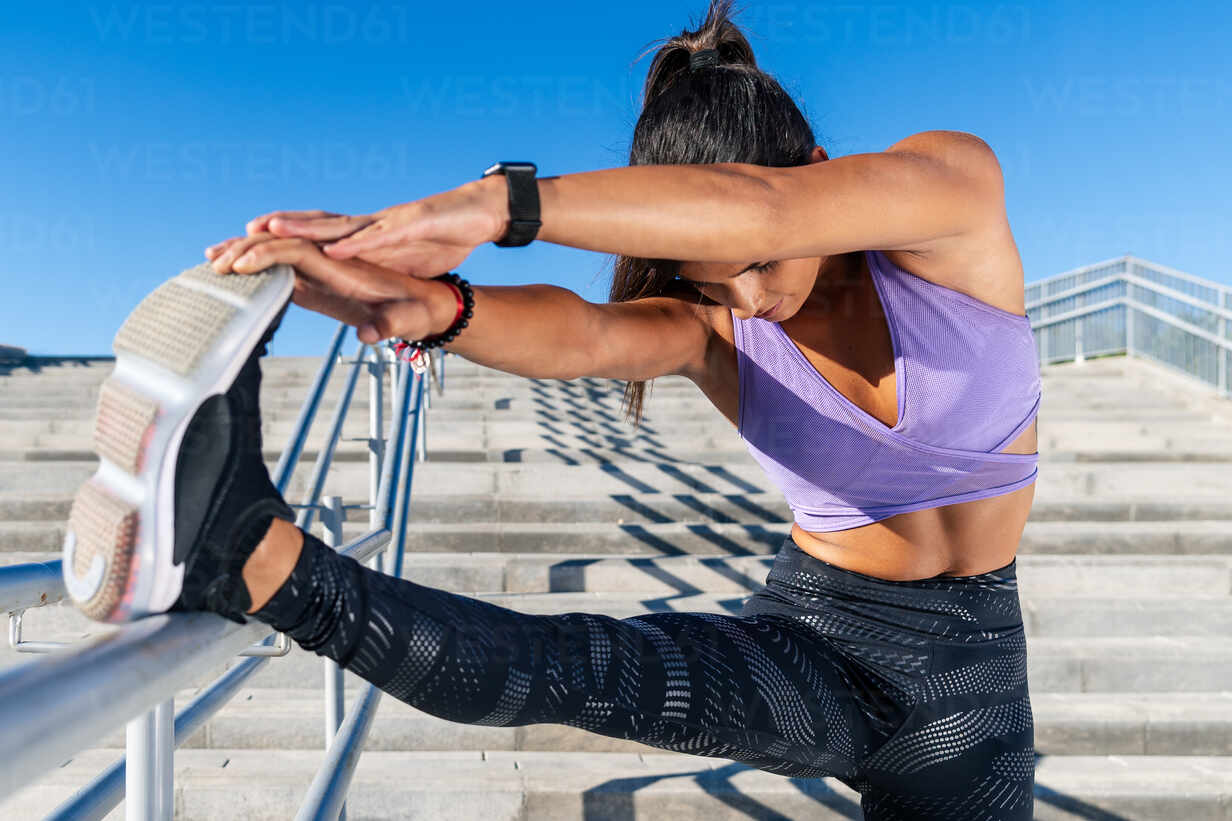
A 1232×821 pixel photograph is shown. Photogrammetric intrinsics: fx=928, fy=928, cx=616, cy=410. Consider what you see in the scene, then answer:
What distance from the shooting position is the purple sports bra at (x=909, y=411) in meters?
1.49

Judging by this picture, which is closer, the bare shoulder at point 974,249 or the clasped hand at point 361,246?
the clasped hand at point 361,246

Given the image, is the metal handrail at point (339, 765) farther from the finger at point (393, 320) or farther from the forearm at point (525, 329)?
the finger at point (393, 320)

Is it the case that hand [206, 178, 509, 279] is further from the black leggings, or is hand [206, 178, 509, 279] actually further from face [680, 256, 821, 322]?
face [680, 256, 821, 322]

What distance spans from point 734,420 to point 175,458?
45.2 inches

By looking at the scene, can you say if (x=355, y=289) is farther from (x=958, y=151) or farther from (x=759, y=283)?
(x=958, y=151)

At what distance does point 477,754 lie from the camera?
9.88 feet

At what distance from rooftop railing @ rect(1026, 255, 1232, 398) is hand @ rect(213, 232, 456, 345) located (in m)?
7.15

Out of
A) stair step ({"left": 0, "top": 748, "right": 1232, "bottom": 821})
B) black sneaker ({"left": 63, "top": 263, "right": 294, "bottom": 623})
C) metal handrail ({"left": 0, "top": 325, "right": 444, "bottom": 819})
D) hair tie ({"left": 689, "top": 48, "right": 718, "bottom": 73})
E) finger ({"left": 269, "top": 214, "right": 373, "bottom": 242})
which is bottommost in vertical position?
stair step ({"left": 0, "top": 748, "right": 1232, "bottom": 821})

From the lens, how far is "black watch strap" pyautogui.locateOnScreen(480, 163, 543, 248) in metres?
0.99

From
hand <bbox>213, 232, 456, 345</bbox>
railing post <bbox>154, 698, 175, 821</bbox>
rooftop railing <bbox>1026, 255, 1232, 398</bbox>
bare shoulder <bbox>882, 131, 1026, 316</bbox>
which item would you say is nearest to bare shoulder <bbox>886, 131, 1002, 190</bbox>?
bare shoulder <bbox>882, 131, 1026, 316</bbox>

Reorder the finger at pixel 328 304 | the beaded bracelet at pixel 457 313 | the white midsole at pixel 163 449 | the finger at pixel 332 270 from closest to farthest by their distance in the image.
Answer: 1. the white midsole at pixel 163 449
2. the finger at pixel 332 270
3. the finger at pixel 328 304
4. the beaded bracelet at pixel 457 313

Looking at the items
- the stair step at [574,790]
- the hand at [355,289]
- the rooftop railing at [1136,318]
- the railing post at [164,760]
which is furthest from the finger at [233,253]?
the rooftop railing at [1136,318]

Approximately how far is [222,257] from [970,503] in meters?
1.26

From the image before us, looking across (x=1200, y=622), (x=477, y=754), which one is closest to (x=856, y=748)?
(x=477, y=754)
